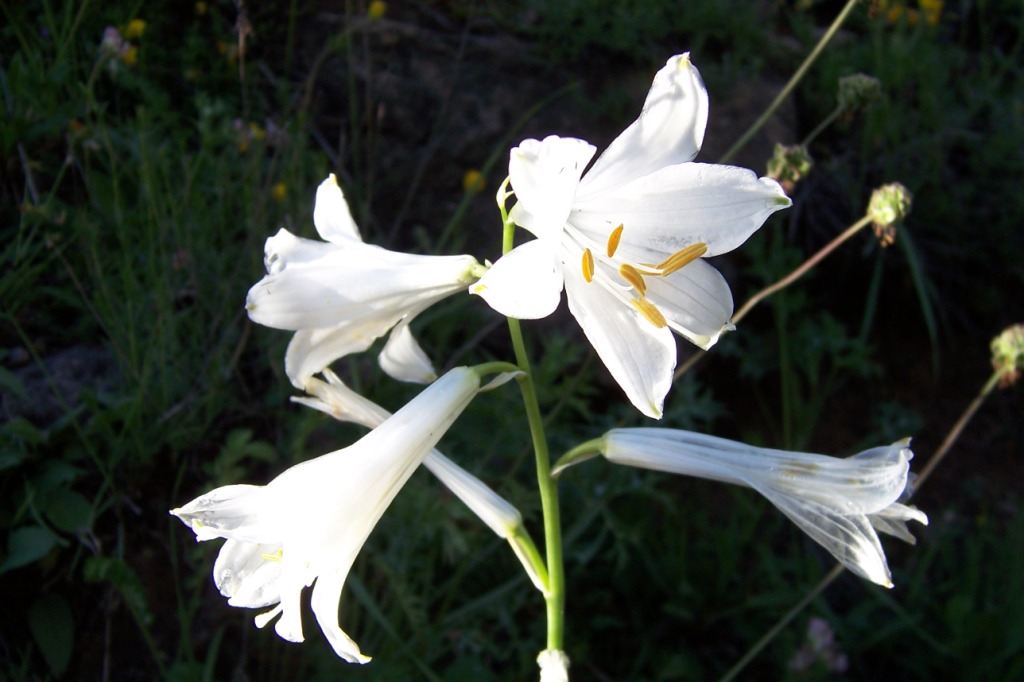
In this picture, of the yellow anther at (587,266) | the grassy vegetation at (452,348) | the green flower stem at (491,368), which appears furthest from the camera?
the grassy vegetation at (452,348)

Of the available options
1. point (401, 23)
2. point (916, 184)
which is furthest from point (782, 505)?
point (401, 23)

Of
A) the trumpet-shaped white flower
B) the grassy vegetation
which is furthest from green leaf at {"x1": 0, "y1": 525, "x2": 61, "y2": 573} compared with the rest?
the trumpet-shaped white flower

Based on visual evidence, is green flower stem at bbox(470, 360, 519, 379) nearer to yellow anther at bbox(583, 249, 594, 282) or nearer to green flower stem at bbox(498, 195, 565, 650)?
green flower stem at bbox(498, 195, 565, 650)

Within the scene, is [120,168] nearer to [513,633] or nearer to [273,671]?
[273,671]

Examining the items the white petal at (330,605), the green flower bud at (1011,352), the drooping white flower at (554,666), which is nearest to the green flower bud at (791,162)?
the green flower bud at (1011,352)

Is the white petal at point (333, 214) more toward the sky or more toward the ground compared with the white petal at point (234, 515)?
more toward the sky

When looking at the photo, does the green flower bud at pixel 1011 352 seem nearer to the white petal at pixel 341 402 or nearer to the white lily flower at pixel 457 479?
the white lily flower at pixel 457 479
